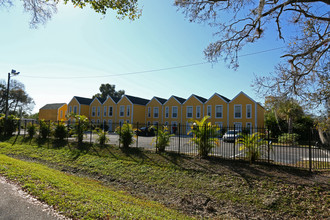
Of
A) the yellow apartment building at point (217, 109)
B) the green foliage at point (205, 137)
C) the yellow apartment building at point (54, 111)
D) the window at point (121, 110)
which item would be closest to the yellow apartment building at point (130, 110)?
the window at point (121, 110)

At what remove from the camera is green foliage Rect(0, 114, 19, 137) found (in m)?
19.7

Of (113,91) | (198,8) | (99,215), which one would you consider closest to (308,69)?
(198,8)

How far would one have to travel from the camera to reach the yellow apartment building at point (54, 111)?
166ft

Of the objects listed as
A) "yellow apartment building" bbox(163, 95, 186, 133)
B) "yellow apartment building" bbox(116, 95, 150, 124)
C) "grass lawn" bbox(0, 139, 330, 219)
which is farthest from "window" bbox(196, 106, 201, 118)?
"grass lawn" bbox(0, 139, 330, 219)

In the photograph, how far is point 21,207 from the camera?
3.99 m

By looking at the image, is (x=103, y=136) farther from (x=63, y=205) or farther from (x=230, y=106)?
(x=230, y=106)

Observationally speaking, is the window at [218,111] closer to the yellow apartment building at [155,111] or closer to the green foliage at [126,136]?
the yellow apartment building at [155,111]

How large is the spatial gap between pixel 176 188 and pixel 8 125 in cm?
2050

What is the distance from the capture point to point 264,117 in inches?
1184

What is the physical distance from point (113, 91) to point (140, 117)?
38.6 meters

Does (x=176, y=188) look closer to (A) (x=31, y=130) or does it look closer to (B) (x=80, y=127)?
(B) (x=80, y=127)

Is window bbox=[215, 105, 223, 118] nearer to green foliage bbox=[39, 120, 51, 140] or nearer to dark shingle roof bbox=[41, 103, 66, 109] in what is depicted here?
green foliage bbox=[39, 120, 51, 140]

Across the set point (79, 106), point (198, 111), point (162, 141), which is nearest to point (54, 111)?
point (79, 106)

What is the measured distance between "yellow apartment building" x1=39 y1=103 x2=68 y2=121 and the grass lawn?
45.0m
